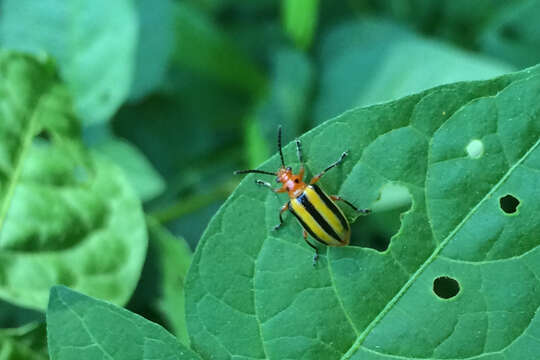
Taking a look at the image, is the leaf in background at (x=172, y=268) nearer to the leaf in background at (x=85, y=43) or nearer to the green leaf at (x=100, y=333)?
the leaf in background at (x=85, y=43)

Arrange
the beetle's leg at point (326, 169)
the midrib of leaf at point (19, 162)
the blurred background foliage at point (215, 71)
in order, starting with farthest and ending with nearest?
the blurred background foliage at point (215, 71)
the midrib of leaf at point (19, 162)
the beetle's leg at point (326, 169)

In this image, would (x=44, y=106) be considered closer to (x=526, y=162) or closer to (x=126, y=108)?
(x=126, y=108)

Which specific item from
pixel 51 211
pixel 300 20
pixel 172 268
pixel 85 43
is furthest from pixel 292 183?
pixel 300 20

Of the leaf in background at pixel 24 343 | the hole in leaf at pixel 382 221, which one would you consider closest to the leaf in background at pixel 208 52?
the hole in leaf at pixel 382 221

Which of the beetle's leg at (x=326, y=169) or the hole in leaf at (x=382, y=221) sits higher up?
the beetle's leg at (x=326, y=169)

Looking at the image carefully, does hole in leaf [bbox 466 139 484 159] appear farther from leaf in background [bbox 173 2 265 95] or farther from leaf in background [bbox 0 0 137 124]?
leaf in background [bbox 173 2 265 95]

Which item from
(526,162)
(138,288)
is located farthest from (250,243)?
(138,288)
